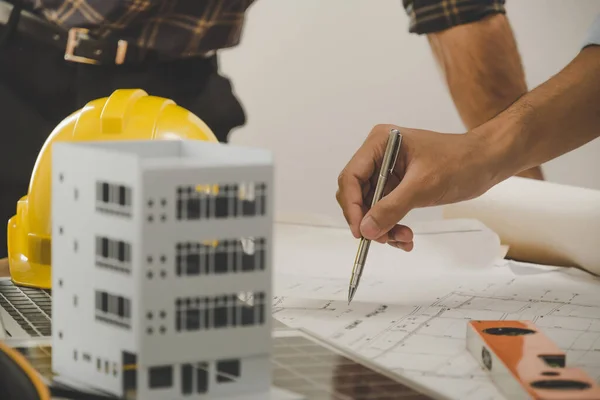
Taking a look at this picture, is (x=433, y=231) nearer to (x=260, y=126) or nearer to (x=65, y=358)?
(x=260, y=126)

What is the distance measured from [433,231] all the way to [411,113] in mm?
416

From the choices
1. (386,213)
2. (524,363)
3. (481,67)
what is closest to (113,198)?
(524,363)

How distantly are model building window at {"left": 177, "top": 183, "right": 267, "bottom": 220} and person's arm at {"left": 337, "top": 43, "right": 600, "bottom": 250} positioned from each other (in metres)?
0.35

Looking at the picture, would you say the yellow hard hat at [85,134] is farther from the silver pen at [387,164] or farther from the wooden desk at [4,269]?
the silver pen at [387,164]

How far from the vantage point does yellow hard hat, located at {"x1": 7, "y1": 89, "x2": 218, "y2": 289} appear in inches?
31.8

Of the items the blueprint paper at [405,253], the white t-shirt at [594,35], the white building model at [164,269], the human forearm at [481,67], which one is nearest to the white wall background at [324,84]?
the human forearm at [481,67]

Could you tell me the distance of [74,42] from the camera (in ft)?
3.77

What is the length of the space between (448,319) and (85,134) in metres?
0.38

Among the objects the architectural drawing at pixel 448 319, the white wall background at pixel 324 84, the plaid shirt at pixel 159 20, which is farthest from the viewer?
the white wall background at pixel 324 84

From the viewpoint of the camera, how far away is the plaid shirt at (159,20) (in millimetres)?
1138

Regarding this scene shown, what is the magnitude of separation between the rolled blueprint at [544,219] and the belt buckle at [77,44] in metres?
0.50

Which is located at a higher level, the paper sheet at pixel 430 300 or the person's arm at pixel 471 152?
the person's arm at pixel 471 152

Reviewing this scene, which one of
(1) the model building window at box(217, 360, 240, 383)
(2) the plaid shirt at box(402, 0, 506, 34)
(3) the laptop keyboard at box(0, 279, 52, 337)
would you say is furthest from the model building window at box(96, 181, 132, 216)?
(2) the plaid shirt at box(402, 0, 506, 34)

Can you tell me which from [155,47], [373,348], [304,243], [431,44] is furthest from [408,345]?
[431,44]
